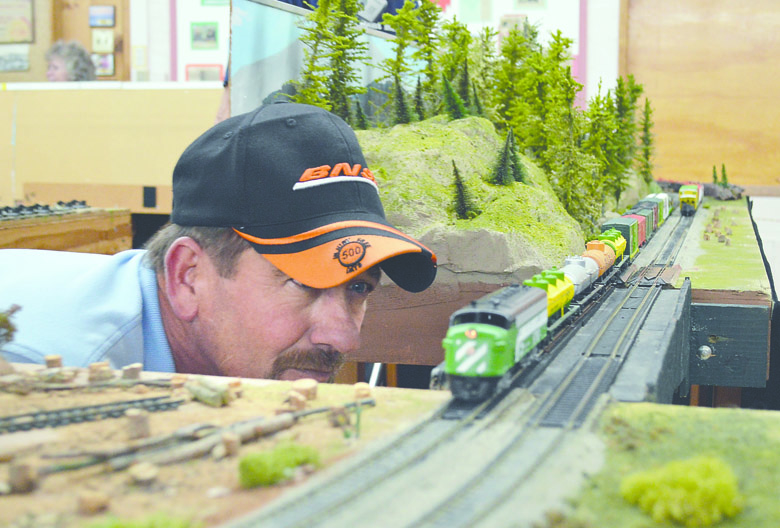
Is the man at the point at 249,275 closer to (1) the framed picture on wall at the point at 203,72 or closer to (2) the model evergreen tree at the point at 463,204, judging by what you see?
(2) the model evergreen tree at the point at 463,204

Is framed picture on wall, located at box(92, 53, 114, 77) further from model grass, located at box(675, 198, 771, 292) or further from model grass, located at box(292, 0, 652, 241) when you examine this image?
model grass, located at box(675, 198, 771, 292)

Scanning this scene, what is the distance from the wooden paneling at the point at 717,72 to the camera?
16.8 meters

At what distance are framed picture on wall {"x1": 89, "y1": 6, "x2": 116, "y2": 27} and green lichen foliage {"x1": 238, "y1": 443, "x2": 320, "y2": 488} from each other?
14.4 metres

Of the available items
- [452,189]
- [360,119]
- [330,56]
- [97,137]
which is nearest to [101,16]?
[97,137]

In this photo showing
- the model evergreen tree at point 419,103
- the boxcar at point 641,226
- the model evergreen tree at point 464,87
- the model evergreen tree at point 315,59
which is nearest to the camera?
the model evergreen tree at point 315,59

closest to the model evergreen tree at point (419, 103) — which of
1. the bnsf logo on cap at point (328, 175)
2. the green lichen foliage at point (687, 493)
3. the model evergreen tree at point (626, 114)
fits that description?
the bnsf logo on cap at point (328, 175)

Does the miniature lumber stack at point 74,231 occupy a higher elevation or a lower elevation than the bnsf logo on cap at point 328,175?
lower

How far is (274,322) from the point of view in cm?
418

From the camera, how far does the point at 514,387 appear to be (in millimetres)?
4348

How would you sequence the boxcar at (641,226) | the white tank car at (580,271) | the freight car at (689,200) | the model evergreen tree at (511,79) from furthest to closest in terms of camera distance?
the freight car at (689,200), the model evergreen tree at (511,79), the boxcar at (641,226), the white tank car at (580,271)

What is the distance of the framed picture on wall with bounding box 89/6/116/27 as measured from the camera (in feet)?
49.4

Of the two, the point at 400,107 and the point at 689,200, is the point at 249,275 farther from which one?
the point at 689,200

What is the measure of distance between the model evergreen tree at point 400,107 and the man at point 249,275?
491cm

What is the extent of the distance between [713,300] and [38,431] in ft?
19.7
